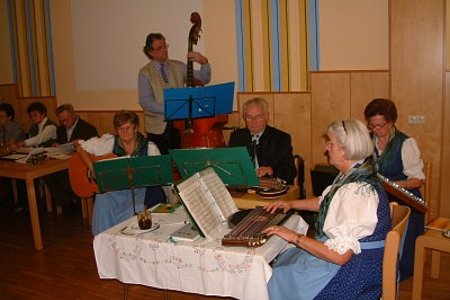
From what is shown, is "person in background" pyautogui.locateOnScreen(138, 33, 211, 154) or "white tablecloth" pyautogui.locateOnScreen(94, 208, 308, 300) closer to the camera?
"white tablecloth" pyautogui.locateOnScreen(94, 208, 308, 300)

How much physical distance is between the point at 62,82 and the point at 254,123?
3317 mm

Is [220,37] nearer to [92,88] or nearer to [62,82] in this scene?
[92,88]

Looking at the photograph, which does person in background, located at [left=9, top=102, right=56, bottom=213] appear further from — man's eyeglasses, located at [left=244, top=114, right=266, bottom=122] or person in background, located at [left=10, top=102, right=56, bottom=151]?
man's eyeglasses, located at [left=244, top=114, right=266, bottom=122]

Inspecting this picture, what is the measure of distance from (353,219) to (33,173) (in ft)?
9.22

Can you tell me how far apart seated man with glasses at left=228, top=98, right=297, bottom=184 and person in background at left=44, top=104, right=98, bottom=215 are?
1997mm

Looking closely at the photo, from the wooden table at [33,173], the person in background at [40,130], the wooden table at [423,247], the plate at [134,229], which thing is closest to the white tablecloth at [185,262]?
the plate at [134,229]

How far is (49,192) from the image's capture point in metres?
4.83

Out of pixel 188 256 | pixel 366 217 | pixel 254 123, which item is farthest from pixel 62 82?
pixel 366 217

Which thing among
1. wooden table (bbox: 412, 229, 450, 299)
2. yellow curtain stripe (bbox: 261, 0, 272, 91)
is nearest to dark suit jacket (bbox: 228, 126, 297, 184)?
wooden table (bbox: 412, 229, 450, 299)

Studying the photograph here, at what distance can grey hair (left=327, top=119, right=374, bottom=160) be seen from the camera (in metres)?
1.92

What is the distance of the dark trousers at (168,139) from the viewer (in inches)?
165

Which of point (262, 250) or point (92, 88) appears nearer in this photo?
point (262, 250)

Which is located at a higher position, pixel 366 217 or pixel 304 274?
pixel 366 217

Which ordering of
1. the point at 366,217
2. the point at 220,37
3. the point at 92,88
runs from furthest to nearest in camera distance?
the point at 92,88, the point at 220,37, the point at 366,217
